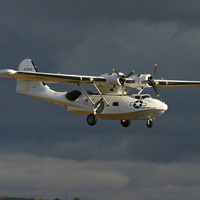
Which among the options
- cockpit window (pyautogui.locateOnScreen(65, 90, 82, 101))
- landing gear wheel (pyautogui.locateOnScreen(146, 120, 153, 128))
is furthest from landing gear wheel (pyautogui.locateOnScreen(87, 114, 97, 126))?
landing gear wheel (pyautogui.locateOnScreen(146, 120, 153, 128))

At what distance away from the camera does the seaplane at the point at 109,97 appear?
152 ft

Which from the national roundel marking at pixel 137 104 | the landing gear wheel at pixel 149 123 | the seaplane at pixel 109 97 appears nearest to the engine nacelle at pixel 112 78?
the seaplane at pixel 109 97

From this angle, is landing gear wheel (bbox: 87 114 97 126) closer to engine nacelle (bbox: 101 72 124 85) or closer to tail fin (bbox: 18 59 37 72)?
engine nacelle (bbox: 101 72 124 85)

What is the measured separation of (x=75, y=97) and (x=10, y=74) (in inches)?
288

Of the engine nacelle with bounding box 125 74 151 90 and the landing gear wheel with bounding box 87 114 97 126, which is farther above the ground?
the engine nacelle with bounding box 125 74 151 90

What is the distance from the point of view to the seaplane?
46312mm

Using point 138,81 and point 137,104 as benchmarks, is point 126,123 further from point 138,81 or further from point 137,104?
point 137,104

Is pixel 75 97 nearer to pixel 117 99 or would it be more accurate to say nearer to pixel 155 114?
pixel 117 99

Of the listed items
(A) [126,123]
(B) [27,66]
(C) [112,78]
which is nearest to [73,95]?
(C) [112,78]

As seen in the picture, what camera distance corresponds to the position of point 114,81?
47.5 m

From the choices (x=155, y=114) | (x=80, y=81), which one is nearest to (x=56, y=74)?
(x=80, y=81)

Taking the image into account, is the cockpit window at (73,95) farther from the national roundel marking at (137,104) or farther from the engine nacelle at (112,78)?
the national roundel marking at (137,104)

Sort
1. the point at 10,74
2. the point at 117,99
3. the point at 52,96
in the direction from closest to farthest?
the point at 10,74, the point at 117,99, the point at 52,96

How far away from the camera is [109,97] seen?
48375mm
